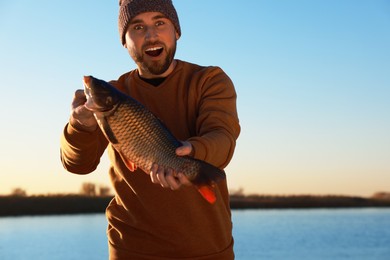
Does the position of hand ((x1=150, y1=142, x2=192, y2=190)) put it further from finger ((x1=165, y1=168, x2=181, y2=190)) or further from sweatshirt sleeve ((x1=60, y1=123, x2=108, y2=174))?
sweatshirt sleeve ((x1=60, y1=123, x2=108, y2=174))

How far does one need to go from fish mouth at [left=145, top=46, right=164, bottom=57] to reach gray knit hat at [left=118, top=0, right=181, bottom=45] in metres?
0.24

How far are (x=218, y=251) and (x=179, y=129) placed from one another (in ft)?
2.36

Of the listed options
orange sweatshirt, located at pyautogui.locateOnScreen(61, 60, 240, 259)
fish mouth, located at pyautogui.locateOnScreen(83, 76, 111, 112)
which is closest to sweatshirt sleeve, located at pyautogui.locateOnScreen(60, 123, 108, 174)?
orange sweatshirt, located at pyautogui.locateOnScreen(61, 60, 240, 259)

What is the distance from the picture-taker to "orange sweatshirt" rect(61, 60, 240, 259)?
11.8ft

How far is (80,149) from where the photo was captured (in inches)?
142

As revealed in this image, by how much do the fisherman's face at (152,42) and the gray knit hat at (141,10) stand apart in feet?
0.08

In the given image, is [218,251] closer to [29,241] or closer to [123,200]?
[123,200]

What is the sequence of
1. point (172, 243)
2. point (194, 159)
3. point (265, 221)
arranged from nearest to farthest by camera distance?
point (194, 159) → point (172, 243) → point (265, 221)

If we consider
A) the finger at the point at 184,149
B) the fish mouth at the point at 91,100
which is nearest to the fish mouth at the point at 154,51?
the fish mouth at the point at 91,100

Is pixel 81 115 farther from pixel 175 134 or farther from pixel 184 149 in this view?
pixel 184 149

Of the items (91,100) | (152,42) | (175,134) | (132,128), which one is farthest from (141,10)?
(132,128)

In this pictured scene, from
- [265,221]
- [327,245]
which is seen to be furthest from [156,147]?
[265,221]

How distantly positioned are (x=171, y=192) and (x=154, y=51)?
785 mm

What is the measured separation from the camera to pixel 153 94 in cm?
376
